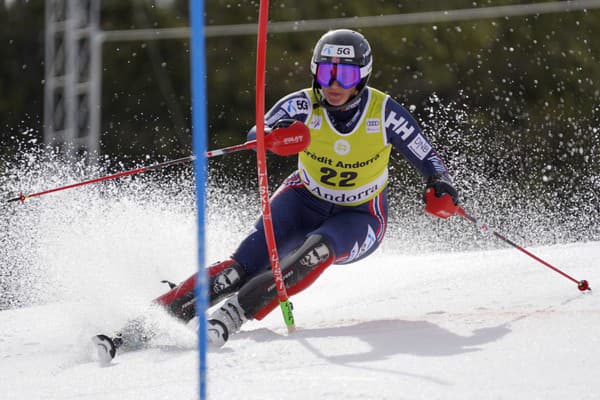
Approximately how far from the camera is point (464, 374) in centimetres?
264

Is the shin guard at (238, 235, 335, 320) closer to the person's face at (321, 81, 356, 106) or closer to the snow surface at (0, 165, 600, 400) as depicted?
the snow surface at (0, 165, 600, 400)

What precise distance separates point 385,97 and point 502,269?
131 centimetres

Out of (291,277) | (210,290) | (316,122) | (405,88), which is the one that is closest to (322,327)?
(291,277)

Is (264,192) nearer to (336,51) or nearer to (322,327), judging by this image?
(322,327)

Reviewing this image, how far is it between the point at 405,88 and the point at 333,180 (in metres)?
13.9

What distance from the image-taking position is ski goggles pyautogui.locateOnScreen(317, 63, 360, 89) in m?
4.16

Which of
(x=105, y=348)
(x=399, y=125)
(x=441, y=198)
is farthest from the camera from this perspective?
(x=399, y=125)

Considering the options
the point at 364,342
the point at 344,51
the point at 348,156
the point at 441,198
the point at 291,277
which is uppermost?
the point at 344,51

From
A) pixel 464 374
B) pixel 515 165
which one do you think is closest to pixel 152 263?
pixel 464 374

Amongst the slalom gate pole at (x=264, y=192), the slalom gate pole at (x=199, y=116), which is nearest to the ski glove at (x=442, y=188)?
the slalom gate pole at (x=264, y=192)

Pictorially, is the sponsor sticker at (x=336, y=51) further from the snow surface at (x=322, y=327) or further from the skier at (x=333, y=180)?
the snow surface at (x=322, y=327)

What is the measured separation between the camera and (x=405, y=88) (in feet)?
59.1

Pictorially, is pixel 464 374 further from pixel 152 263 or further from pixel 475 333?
pixel 152 263

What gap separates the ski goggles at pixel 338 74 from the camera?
4160mm
